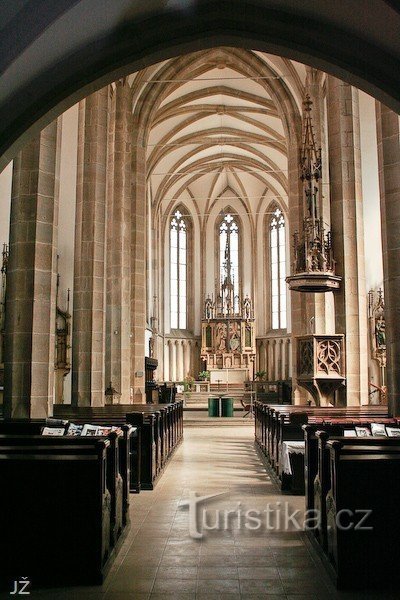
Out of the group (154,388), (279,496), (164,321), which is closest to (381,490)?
(279,496)

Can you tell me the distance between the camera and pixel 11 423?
6602 mm

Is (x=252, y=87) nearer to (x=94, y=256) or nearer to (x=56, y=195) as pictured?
(x=94, y=256)

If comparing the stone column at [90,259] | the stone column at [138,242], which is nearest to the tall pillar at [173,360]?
the stone column at [138,242]

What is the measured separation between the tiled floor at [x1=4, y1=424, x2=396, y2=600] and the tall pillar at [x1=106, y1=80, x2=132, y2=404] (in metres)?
8.00

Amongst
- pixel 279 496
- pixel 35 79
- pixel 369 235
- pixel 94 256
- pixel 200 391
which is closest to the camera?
pixel 35 79

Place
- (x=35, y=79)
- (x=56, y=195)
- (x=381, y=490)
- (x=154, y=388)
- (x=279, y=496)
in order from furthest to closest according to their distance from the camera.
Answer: (x=154, y=388) → (x=56, y=195) → (x=279, y=496) → (x=35, y=79) → (x=381, y=490)

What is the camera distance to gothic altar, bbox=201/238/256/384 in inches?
1172

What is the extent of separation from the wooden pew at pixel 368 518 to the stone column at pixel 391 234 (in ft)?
12.3

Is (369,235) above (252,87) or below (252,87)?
below

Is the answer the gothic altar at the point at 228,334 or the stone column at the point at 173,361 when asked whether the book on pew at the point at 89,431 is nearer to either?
the gothic altar at the point at 228,334

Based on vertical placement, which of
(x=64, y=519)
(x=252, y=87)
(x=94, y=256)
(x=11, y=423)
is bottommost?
(x=64, y=519)

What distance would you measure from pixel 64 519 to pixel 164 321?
26.3 m

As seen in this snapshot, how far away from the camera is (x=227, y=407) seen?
2042 centimetres

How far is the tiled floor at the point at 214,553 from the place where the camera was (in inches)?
157
